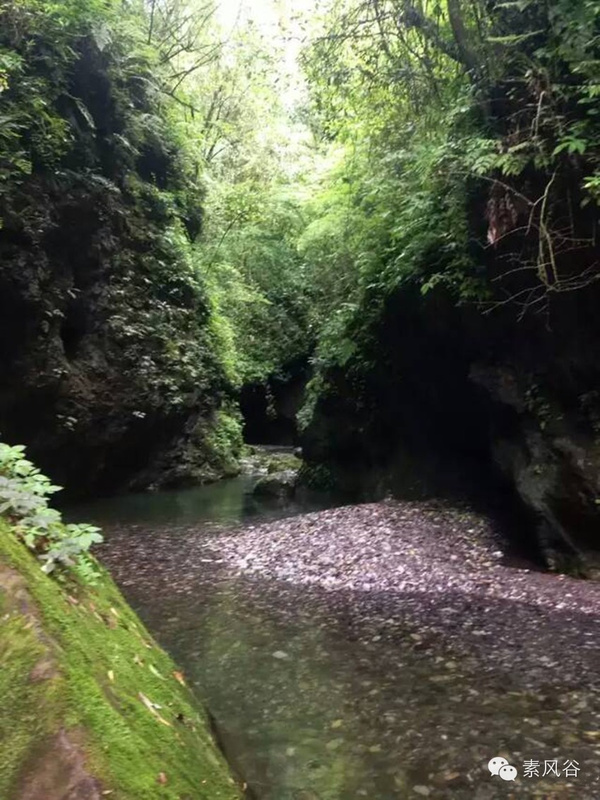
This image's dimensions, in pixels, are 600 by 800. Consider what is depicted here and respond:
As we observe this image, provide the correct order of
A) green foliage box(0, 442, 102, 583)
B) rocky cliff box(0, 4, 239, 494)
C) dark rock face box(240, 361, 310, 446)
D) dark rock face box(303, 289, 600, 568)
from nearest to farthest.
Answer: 1. green foliage box(0, 442, 102, 583)
2. dark rock face box(303, 289, 600, 568)
3. rocky cliff box(0, 4, 239, 494)
4. dark rock face box(240, 361, 310, 446)

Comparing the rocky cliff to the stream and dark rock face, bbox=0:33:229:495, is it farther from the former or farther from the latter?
the stream

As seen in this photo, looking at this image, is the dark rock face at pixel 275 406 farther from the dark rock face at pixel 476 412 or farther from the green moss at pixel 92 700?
the green moss at pixel 92 700

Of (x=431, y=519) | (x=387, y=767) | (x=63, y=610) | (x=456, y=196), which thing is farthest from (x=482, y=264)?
Result: (x=63, y=610)

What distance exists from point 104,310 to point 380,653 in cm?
1283

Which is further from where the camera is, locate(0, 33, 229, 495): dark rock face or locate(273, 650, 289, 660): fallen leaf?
locate(0, 33, 229, 495): dark rock face

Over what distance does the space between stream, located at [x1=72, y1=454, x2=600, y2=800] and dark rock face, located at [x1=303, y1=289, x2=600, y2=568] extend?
1.12 metres

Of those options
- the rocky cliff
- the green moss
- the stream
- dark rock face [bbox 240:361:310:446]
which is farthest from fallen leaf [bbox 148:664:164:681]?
dark rock face [bbox 240:361:310:446]

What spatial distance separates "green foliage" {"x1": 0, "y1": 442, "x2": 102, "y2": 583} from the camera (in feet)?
12.5

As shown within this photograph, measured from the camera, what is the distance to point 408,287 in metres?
12.1

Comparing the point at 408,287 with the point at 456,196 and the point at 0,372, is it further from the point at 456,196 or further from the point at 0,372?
the point at 0,372

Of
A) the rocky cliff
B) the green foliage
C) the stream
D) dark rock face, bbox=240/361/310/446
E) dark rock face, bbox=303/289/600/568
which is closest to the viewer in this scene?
the green foliage

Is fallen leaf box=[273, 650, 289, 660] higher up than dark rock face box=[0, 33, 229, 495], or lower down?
lower down

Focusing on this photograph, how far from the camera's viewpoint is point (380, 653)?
6.18 meters

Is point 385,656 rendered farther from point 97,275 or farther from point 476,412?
point 97,275
